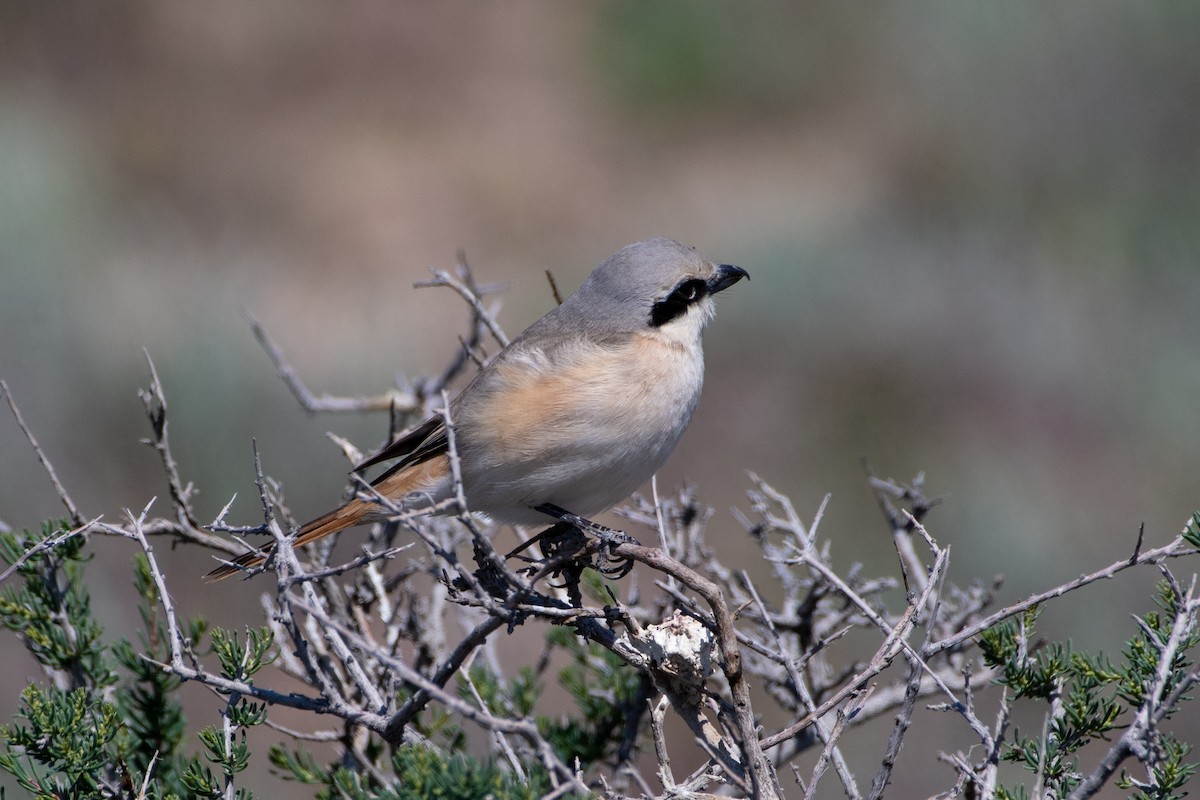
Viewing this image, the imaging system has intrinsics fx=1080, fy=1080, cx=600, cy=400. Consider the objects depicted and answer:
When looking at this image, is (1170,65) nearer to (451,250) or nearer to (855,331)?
(855,331)

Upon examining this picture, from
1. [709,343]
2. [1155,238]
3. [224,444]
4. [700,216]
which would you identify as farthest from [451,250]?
[1155,238]

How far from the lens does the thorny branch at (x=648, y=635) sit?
6.83ft

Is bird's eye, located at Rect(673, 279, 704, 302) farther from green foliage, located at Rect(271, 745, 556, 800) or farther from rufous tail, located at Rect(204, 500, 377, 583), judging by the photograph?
green foliage, located at Rect(271, 745, 556, 800)

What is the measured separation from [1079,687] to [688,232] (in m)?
8.76

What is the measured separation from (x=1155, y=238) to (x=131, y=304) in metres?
8.18

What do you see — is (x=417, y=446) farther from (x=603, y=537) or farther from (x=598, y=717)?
(x=598, y=717)

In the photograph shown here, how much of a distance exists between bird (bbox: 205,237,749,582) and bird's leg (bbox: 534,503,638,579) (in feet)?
0.14

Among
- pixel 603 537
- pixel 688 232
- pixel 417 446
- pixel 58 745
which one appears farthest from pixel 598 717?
pixel 688 232

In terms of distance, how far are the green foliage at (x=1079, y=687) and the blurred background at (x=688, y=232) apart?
3967 mm

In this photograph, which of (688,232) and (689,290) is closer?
(689,290)

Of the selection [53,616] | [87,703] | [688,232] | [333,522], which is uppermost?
[688,232]

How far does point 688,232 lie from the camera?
10773 millimetres

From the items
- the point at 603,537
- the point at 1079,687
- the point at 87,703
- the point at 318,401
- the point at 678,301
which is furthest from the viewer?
the point at 318,401

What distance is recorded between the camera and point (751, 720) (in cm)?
208
